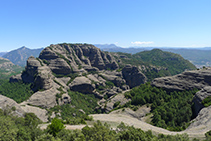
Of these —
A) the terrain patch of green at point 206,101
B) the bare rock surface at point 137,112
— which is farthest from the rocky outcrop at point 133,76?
the terrain patch of green at point 206,101

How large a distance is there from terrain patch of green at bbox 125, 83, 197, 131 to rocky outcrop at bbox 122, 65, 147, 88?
6690cm

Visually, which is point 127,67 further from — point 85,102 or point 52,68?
point 52,68

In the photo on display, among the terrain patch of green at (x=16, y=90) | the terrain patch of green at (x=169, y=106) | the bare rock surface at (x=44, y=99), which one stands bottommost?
the terrain patch of green at (x=16, y=90)

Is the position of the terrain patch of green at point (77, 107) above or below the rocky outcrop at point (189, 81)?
below

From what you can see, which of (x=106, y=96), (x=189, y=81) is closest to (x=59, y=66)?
(x=106, y=96)

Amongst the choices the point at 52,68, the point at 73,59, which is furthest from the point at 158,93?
the point at 73,59

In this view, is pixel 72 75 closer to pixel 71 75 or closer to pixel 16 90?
pixel 71 75

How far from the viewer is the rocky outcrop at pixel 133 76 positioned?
163 metres

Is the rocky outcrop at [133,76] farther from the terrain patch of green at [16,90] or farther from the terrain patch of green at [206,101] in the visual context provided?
the terrain patch of green at [16,90]

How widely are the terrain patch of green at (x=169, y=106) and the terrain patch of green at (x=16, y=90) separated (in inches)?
3390

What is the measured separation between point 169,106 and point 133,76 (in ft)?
306

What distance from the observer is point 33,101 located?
278 ft

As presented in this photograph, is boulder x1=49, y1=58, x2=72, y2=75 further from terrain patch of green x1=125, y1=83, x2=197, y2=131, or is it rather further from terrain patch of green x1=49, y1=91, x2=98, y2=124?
terrain patch of green x1=125, y1=83, x2=197, y2=131

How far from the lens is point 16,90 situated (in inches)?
4592
